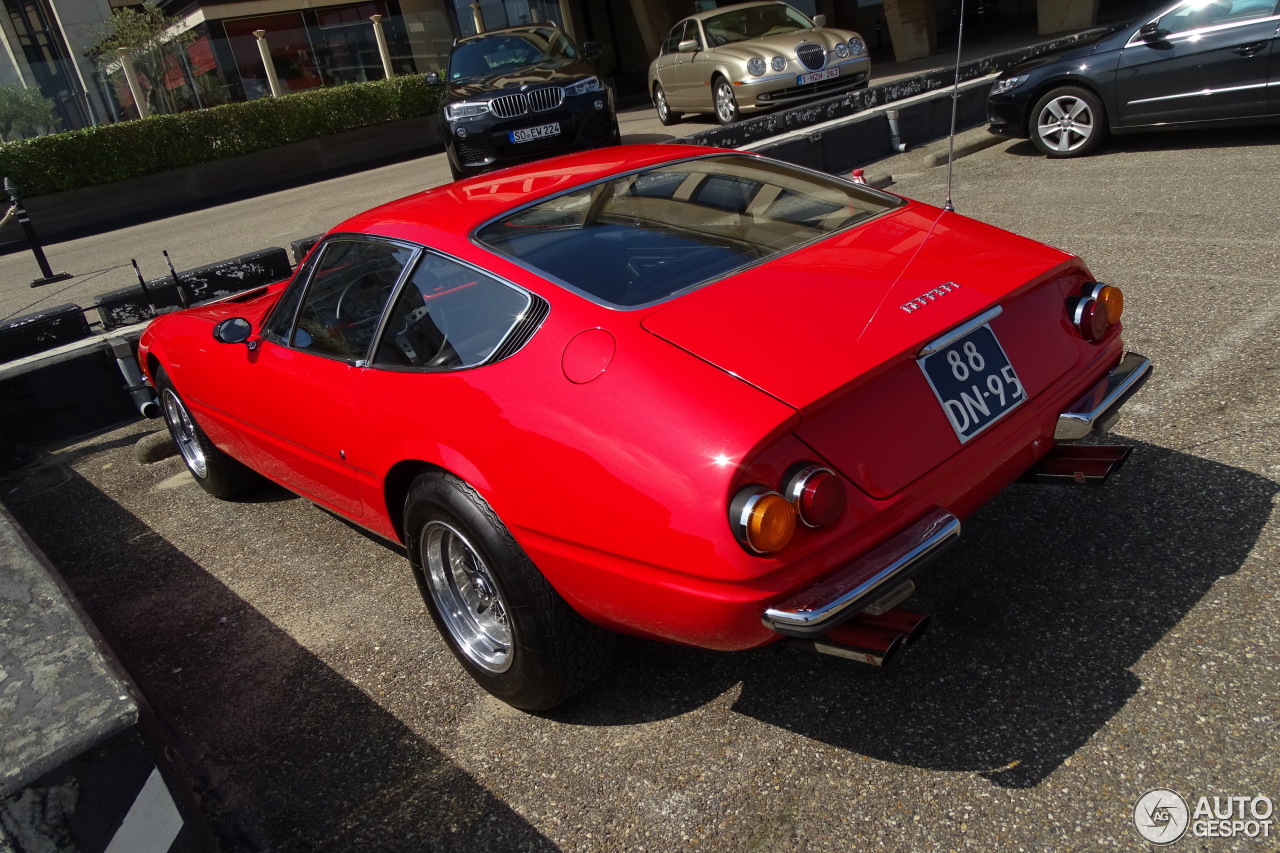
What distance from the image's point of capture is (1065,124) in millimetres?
8641

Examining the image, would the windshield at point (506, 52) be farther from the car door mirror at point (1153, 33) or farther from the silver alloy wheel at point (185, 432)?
the silver alloy wheel at point (185, 432)

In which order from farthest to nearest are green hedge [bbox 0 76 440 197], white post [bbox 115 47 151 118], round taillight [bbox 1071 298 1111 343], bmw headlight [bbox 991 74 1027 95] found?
white post [bbox 115 47 151 118]
green hedge [bbox 0 76 440 197]
bmw headlight [bbox 991 74 1027 95]
round taillight [bbox 1071 298 1111 343]

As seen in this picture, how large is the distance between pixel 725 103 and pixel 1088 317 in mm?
11201

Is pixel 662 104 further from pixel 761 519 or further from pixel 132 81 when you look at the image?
pixel 761 519

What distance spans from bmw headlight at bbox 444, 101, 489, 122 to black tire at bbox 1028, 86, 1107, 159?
5798mm

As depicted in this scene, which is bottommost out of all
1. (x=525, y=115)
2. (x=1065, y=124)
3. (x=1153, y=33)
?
(x=1065, y=124)

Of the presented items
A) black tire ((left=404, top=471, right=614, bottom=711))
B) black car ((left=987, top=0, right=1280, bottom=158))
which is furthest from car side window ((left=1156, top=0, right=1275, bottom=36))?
black tire ((left=404, top=471, right=614, bottom=711))

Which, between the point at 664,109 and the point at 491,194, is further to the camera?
the point at 664,109

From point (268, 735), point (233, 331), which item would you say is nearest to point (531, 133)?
point (233, 331)

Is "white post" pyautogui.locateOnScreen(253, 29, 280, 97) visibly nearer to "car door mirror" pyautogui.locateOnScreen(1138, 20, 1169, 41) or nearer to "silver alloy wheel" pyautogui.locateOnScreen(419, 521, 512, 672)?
"car door mirror" pyautogui.locateOnScreen(1138, 20, 1169, 41)

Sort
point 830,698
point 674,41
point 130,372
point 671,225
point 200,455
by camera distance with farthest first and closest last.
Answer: point 674,41 → point 130,372 → point 200,455 → point 671,225 → point 830,698

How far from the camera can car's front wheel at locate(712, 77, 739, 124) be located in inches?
517

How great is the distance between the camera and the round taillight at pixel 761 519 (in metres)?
2.18

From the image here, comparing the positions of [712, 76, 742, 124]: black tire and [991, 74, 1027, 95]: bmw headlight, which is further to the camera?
[712, 76, 742, 124]: black tire
